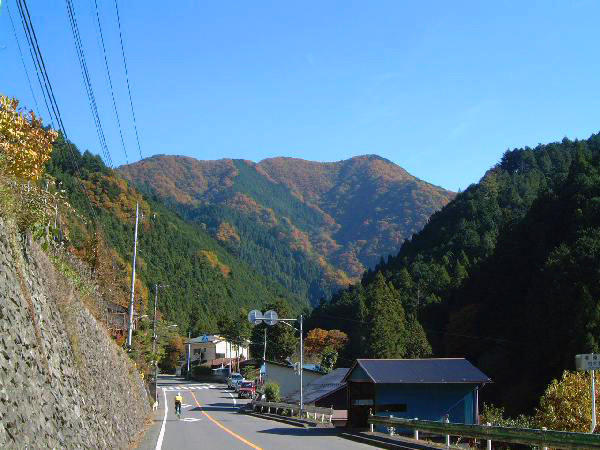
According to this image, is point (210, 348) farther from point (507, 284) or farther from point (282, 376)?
point (507, 284)

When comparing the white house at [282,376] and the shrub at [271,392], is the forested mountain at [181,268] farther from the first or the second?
the shrub at [271,392]

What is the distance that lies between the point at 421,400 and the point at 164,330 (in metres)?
34.1

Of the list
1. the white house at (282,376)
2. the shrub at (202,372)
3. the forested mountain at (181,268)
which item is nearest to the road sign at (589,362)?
the white house at (282,376)

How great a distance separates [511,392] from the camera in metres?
54.3

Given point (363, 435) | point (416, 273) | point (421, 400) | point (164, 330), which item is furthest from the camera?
point (416, 273)

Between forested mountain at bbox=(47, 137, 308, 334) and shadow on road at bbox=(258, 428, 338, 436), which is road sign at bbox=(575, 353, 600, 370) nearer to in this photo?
shadow on road at bbox=(258, 428, 338, 436)

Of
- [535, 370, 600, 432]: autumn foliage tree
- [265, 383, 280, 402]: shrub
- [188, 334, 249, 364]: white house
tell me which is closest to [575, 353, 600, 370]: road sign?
[535, 370, 600, 432]: autumn foliage tree

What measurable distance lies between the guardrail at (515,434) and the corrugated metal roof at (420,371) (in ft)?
13.7

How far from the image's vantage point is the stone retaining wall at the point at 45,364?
25.3 ft

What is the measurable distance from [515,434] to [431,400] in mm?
13494

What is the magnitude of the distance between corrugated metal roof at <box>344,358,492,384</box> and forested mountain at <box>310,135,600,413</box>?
20.2m

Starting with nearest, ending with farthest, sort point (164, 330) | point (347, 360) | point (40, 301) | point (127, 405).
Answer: point (40, 301)
point (127, 405)
point (164, 330)
point (347, 360)

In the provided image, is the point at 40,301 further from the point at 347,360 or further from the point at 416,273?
the point at 416,273

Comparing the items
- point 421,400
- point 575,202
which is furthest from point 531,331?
point 421,400
